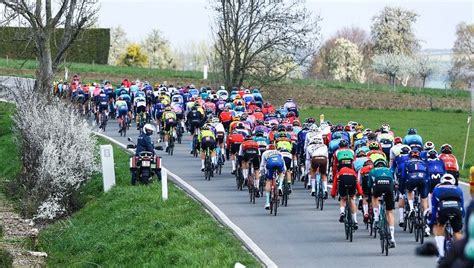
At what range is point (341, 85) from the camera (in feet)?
241

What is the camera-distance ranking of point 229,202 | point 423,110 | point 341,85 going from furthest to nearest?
point 341,85 < point 423,110 < point 229,202

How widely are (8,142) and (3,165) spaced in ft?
13.0

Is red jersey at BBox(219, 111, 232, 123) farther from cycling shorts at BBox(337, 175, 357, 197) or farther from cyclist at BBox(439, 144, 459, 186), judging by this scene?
cycling shorts at BBox(337, 175, 357, 197)

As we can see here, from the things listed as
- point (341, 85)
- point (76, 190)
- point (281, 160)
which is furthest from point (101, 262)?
point (341, 85)

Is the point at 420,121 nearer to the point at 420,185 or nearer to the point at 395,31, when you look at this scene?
the point at 420,185

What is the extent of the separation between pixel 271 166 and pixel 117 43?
96597 millimetres

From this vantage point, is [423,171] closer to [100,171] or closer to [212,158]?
[212,158]

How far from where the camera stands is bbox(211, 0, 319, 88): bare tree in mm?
52844

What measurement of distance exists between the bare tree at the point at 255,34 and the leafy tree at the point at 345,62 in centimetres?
6379

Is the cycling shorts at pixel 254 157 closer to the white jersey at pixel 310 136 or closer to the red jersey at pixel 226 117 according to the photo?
the white jersey at pixel 310 136

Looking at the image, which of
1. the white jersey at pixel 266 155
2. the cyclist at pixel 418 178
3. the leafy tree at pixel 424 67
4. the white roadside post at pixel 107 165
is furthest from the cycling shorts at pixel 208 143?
the leafy tree at pixel 424 67

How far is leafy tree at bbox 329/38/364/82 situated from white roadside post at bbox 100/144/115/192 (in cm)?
8965

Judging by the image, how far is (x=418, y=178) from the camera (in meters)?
19.6

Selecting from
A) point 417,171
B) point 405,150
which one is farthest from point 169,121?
point 417,171
